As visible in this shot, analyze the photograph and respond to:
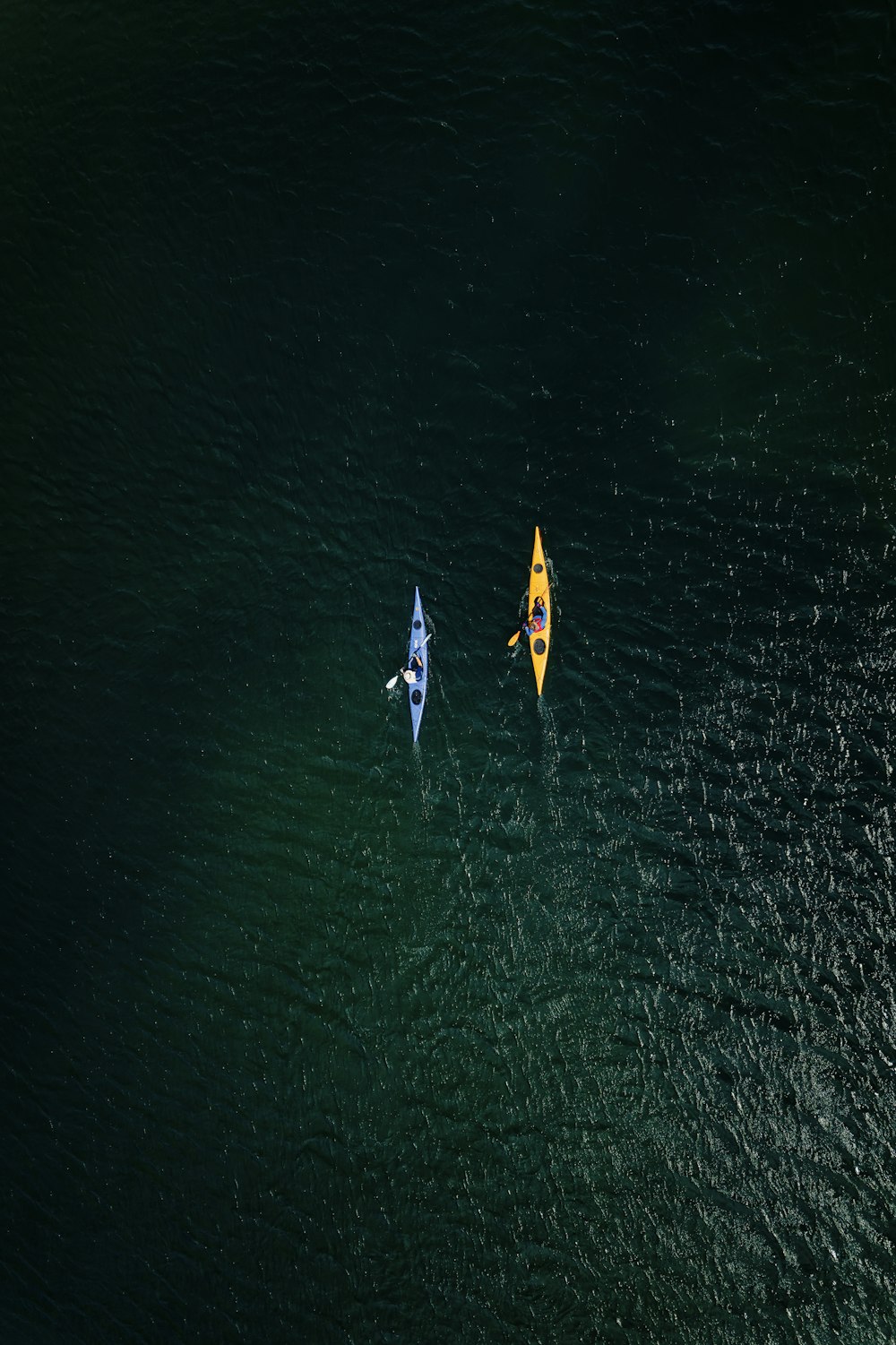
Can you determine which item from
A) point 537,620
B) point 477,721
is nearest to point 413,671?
point 477,721

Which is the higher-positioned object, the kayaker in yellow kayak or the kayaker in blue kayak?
the kayaker in yellow kayak

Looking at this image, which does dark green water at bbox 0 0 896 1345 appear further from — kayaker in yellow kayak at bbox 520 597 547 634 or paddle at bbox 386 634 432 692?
kayaker in yellow kayak at bbox 520 597 547 634

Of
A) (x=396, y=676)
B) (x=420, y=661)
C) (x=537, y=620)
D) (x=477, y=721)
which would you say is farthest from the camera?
(x=396, y=676)

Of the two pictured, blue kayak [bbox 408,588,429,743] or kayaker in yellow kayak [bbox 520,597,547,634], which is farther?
blue kayak [bbox 408,588,429,743]

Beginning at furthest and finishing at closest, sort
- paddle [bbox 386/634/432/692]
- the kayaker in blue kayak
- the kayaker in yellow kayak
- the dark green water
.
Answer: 1. paddle [bbox 386/634/432/692]
2. the kayaker in blue kayak
3. the kayaker in yellow kayak
4. the dark green water

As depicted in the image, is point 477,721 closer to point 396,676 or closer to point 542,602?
point 396,676

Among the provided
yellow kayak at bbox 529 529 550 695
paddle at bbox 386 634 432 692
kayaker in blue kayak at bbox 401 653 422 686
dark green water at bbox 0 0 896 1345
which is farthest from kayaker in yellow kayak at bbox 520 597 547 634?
kayaker in blue kayak at bbox 401 653 422 686
